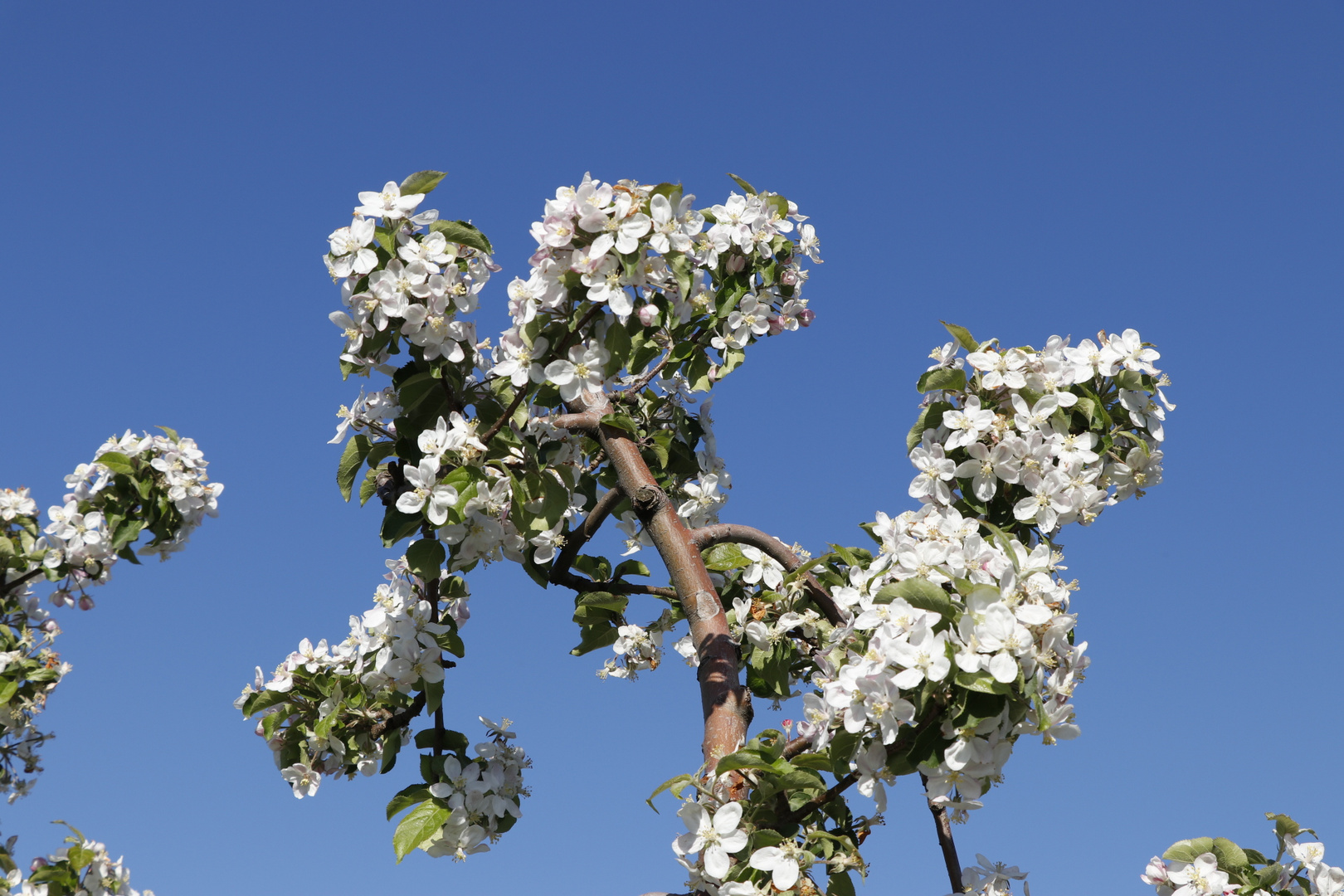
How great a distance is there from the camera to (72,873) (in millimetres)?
4988

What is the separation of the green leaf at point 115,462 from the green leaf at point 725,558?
2.58 m

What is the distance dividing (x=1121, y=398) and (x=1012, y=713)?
61.9 inches

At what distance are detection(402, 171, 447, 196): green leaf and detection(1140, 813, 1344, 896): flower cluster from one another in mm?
3414

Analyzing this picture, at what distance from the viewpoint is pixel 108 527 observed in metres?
5.07

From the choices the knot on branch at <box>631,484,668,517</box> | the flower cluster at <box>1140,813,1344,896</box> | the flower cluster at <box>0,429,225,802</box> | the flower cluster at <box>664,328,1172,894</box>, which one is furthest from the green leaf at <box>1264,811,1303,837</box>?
the flower cluster at <box>0,429,225,802</box>

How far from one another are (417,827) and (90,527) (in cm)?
220

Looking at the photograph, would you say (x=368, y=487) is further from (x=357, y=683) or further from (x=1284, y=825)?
(x=1284, y=825)

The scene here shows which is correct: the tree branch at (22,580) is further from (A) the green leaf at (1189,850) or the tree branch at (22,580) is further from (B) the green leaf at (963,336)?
(A) the green leaf at (1189,850)

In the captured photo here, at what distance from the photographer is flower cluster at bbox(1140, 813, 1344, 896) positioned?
3725 mm

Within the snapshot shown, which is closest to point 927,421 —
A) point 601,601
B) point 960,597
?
point 960,597

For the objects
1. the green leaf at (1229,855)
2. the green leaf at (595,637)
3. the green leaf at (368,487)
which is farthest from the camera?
the green leaf at (595,637)

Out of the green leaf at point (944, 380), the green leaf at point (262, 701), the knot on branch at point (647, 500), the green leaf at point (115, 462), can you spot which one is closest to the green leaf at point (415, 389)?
the knot on branch at point (647, 500)

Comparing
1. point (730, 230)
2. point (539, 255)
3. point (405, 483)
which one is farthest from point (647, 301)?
point (405, 483)

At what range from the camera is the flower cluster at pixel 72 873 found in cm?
489
